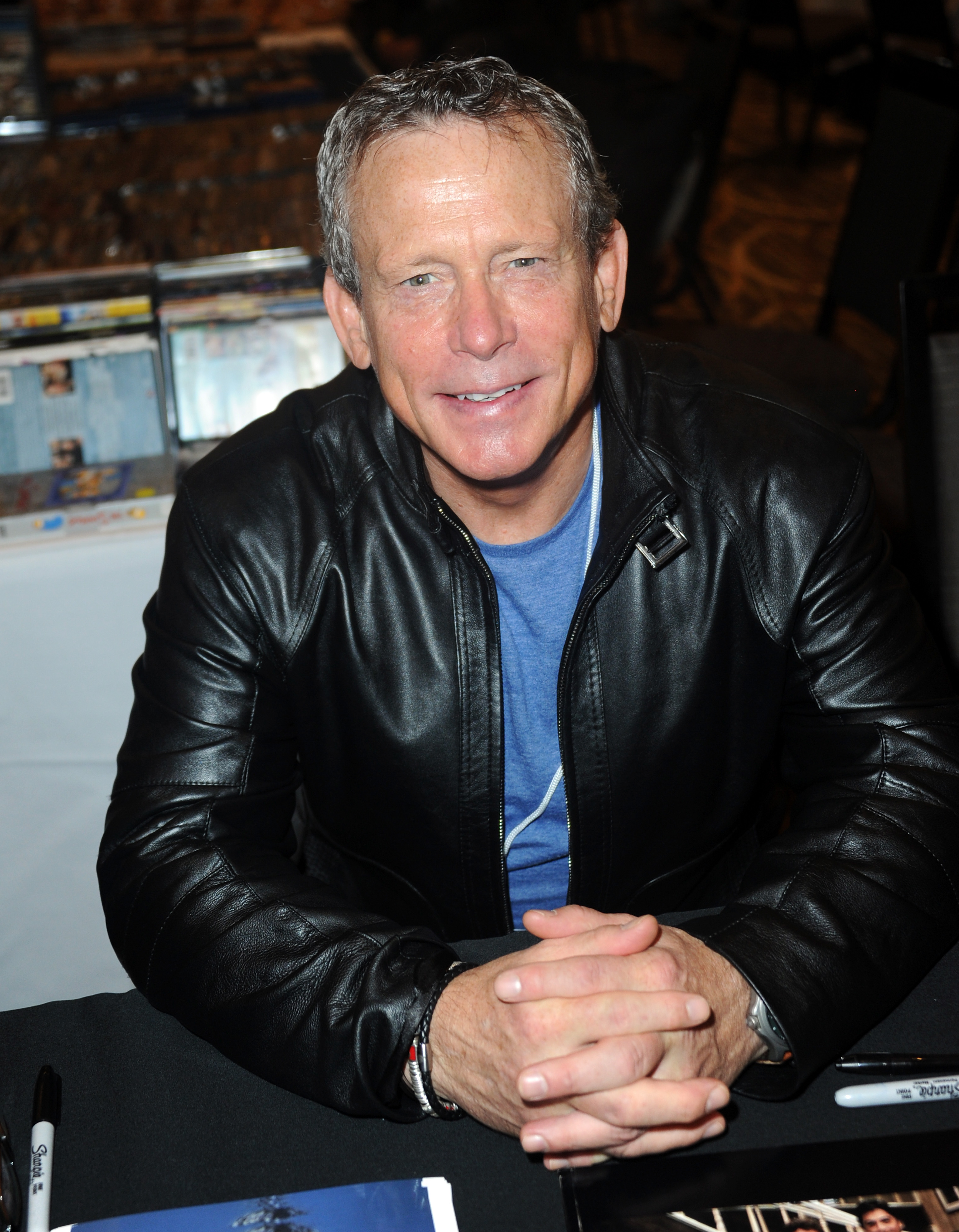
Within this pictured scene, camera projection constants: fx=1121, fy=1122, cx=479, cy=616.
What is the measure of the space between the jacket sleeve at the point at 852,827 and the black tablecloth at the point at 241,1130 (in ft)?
0.15

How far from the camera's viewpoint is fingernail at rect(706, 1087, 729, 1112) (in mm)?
903

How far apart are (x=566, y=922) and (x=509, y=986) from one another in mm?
119

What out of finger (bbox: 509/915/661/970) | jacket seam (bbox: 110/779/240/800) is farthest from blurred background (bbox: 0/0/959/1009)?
finger (bbox: 509/915/661/970)

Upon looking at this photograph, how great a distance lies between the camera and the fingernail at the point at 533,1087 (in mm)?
925

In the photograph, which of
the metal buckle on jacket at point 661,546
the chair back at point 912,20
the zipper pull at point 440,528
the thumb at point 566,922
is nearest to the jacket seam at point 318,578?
the zipper pull at point 440,528

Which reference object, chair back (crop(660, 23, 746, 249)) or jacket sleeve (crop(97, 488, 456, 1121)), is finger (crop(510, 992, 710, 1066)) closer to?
jacket sleeve (crop(97, 488, 456, 1121))

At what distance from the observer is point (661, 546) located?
4.52ft

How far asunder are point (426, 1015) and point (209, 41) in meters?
5.35

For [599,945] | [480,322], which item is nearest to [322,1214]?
[599,945]

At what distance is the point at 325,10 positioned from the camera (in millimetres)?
6500

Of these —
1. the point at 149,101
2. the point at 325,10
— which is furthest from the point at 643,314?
the point at 325,10

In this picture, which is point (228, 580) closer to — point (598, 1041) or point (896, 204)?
point (598, 1041)

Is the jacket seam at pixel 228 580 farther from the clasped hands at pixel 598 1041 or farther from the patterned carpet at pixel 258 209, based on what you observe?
the patterned carpet at pixel 258 209

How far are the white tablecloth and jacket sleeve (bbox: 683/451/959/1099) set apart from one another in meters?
1.10
